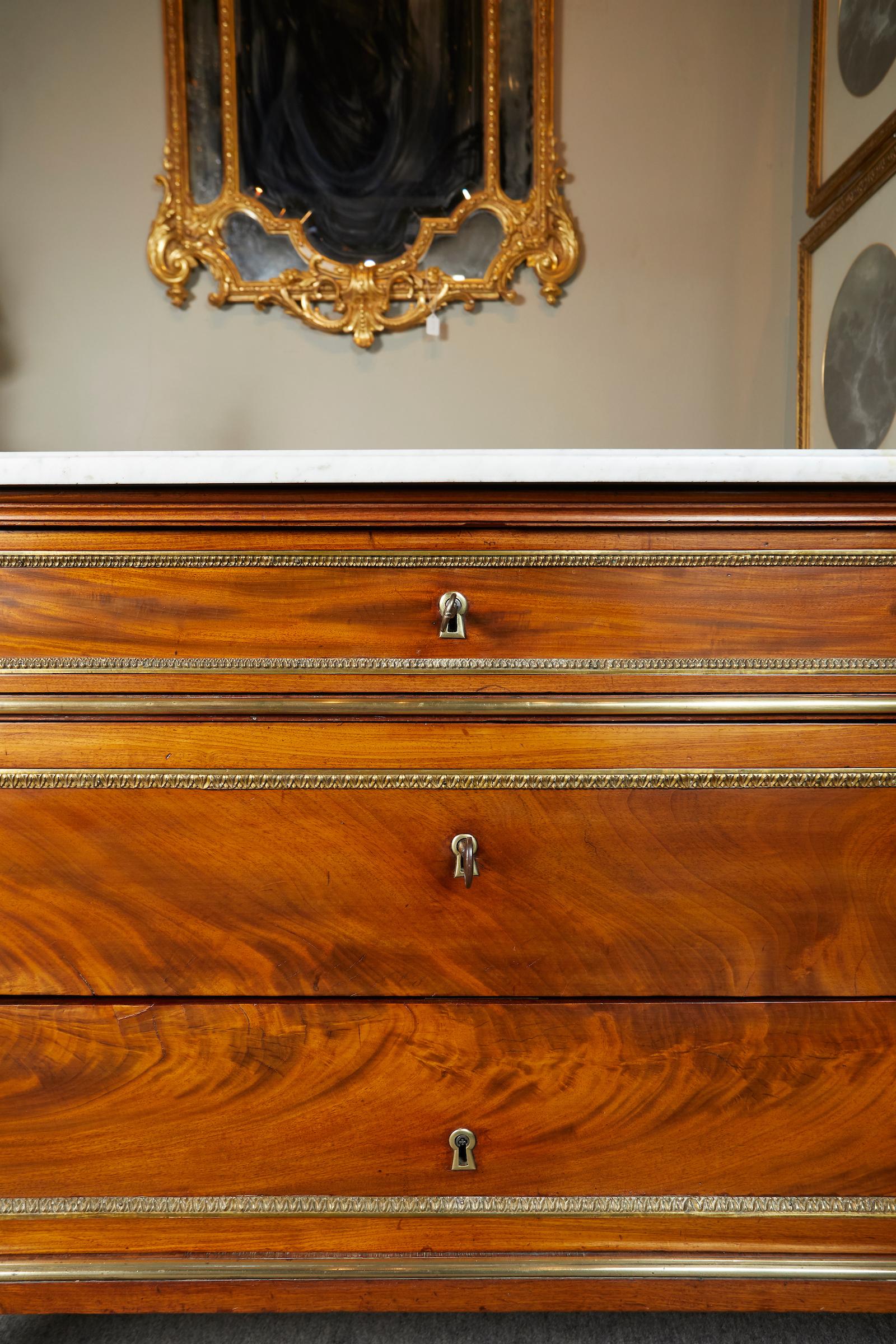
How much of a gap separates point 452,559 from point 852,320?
82 cm

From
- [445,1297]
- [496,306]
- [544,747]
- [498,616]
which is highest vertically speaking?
[496,306]

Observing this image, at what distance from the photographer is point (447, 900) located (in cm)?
59

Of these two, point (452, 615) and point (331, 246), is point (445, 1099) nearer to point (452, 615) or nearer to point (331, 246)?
point (452, 615)

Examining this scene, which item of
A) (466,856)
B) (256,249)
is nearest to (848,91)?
(256,249)

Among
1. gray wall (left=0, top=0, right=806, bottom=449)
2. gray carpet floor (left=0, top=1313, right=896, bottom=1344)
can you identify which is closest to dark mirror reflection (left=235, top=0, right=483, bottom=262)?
gray wall (left=0, top=0, right=806, bottom=449)

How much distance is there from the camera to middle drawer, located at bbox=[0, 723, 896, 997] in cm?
58

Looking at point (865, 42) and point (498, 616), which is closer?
point (498, 616)

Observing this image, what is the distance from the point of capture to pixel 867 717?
0.58 m

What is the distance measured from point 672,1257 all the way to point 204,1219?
1.24 ft

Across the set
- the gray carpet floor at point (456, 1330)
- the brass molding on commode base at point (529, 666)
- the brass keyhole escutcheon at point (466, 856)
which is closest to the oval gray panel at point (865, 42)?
the brass molding on commode base at point (529, 666)

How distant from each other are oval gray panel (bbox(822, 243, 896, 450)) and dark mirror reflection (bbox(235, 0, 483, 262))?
0.53m

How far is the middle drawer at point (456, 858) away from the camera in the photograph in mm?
582

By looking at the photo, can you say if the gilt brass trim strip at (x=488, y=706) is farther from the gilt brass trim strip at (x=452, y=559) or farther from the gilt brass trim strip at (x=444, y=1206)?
the gilt brass trim strip at (x=444, y=1206)

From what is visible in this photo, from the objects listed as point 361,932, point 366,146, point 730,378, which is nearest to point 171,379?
point 366,146
